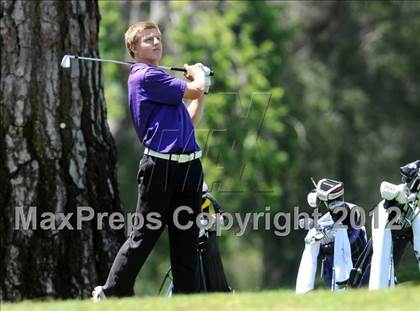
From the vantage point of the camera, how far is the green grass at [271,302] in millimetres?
7238

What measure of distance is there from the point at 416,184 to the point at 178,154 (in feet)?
6.72

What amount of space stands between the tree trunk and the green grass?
1791 millimetres

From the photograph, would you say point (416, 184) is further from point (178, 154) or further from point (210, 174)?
point (210, 174)

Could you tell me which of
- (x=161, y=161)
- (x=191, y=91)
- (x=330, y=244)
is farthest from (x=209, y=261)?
(x=191, y=91)

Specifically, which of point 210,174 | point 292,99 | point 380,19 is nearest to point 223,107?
point 210,174

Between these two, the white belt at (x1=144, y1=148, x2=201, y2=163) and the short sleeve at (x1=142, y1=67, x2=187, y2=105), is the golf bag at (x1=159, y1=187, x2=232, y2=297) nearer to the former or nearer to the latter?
the white belt at (x1=144, y1=148, x2=201, y2=163)

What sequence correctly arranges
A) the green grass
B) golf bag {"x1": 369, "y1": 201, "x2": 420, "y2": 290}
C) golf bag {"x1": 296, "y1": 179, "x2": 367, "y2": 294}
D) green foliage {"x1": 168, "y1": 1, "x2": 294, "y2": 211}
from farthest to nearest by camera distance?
green foliage {"x1": 168, "y1": 1, "x2": 294, "y2": 211} < golf bag {"x1": 296, "y1": 179, "x2": 367, "y2": 294} < golf bag {"x1": 369, "y1": 201, "x2": 420, "y2": 290} < the green grass

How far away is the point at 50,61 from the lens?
10.1 metres

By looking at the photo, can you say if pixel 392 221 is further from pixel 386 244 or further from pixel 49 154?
pixel 49 154

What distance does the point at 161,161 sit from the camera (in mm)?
8523

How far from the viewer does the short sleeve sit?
335 inches

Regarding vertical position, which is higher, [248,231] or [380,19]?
[380,19]

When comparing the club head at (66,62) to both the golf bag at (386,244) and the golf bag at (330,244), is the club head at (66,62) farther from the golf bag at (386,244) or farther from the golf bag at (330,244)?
the golf bag at (386,244)

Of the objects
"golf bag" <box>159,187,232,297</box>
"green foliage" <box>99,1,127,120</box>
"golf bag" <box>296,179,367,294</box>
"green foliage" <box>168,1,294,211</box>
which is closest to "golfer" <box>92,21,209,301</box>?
"golf bag" <box>159,187,232,297</box>
